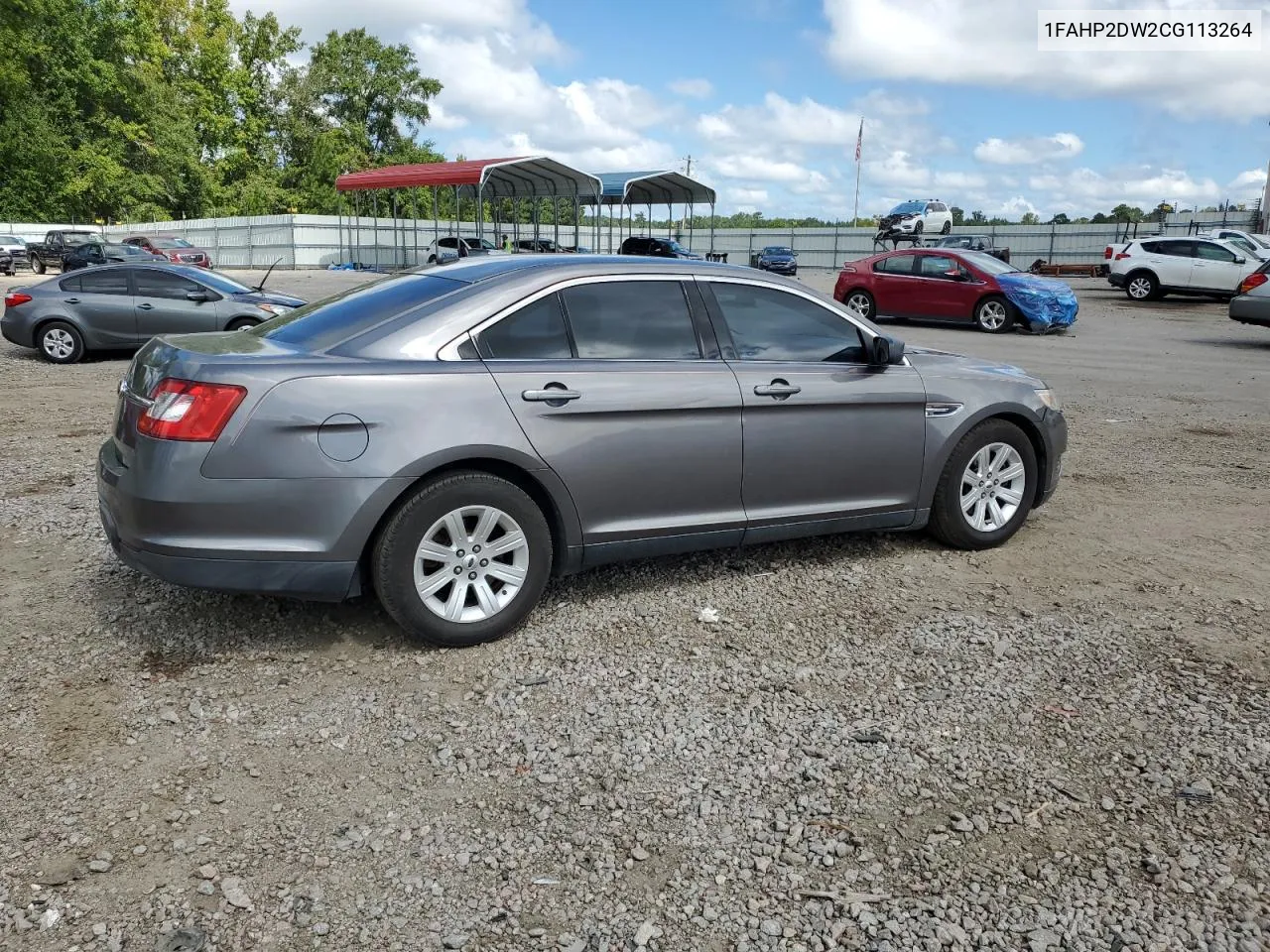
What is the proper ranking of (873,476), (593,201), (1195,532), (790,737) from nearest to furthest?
(790,737), (873,476), (1195,532), (593,201)

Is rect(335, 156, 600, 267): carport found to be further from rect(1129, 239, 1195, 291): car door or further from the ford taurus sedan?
the ford taurus sedan

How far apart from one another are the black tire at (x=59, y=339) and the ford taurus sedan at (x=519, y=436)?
34.1 ft

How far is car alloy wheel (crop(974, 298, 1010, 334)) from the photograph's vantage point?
18.3m

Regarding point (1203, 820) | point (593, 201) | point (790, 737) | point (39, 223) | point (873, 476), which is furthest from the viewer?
point (39, 223)

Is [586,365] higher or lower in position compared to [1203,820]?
higher

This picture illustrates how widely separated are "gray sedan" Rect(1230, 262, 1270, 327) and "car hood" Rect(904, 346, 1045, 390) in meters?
12.5

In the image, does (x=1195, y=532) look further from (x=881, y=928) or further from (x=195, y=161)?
(x=195, y=161)

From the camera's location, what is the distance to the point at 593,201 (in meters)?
40.3

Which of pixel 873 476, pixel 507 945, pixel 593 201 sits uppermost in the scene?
pixel 593 201

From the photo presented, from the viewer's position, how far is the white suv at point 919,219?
41594 mm

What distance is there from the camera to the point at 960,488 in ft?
17.6

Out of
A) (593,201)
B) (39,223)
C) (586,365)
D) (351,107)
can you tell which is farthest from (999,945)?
(351,107)

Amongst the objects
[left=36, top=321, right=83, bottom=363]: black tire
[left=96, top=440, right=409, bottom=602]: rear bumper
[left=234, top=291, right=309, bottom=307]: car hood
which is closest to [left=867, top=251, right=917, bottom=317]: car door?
[left=234, top=291, right=309, bottom=307]: car hood

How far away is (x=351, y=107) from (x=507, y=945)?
3070 inches
